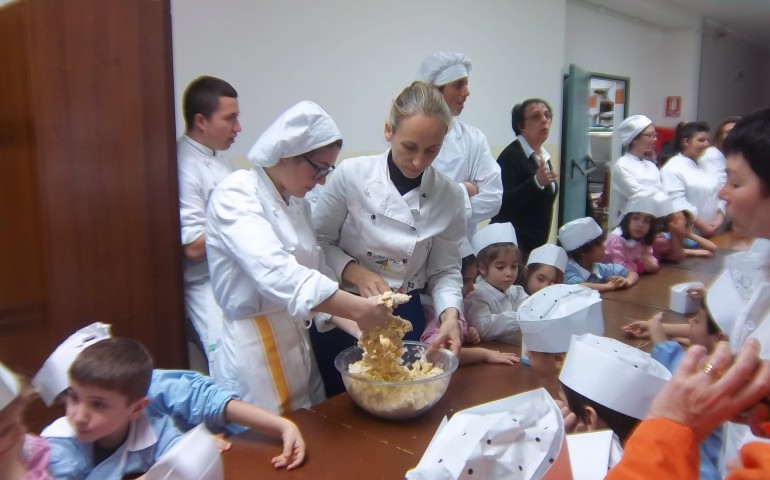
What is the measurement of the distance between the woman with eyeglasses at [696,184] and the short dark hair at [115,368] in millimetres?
3880

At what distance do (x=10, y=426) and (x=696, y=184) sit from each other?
14.6 ft

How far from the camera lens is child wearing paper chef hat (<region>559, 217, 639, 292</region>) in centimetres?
287

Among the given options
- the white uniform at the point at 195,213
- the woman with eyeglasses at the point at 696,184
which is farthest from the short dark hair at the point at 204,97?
the woman with eyeglasses at the point at 696,184

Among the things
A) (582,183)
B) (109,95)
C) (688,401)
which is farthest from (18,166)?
(582,183)

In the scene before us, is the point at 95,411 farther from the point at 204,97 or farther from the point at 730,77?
the point at 730,77

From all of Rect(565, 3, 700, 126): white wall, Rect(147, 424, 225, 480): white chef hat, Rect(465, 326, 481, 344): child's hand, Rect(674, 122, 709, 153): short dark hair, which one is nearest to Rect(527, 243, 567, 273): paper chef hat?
Rect(465, 326, 481, 344): child's hand

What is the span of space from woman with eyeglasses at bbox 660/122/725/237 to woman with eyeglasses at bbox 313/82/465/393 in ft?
9.85

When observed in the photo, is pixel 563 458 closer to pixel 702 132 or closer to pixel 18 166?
pixel 18 166

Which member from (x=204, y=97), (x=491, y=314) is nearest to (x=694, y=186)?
(x=491, y=314)

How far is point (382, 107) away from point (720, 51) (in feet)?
23.4

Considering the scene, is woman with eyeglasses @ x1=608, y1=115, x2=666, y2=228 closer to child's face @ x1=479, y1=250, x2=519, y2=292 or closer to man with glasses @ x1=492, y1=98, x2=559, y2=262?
man with glasses @ x1=492, y1=98, x2=559, y2=262

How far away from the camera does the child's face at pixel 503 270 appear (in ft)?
7.61

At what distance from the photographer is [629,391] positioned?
3.48ft

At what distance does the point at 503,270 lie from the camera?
233cm
